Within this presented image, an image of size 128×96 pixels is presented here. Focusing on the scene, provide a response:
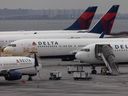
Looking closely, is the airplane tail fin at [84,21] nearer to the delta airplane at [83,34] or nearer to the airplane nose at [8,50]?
the delta airplane at [83,34]

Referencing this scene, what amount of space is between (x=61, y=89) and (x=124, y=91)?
641cm

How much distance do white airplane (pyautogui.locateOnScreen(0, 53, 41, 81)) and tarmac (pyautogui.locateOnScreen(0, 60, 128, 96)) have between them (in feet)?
3.06

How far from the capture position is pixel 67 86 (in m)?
64.5

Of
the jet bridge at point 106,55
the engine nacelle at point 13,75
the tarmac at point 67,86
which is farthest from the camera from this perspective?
the jet bridge at point 106,55

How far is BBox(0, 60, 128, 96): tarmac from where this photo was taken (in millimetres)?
57719

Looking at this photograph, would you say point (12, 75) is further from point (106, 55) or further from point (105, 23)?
point (105, 23)

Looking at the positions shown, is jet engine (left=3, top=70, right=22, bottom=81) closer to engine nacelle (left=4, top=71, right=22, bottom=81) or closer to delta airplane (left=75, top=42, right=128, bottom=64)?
engine nacelle (left=4, top=71, right=22, bottom=81)

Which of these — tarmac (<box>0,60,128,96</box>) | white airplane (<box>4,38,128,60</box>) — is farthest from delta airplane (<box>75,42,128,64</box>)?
white airplane (<box>4,38,128,60</box>)

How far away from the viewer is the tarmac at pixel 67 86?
57.7 m

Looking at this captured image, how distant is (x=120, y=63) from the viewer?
84.0 m

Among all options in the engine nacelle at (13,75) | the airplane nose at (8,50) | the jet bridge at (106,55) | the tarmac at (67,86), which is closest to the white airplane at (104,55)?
the jet bridge at (106,55)

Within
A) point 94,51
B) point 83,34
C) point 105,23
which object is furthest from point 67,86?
point 105,23

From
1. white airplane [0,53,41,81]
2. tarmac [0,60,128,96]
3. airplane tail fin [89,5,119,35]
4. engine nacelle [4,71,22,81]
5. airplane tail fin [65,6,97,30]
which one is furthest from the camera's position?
airplane tail fin [65,6,97,30]

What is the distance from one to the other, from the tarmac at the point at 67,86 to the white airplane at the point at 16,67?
3.06ft
